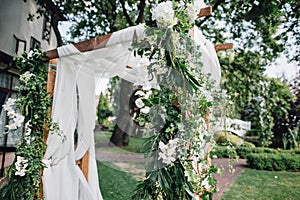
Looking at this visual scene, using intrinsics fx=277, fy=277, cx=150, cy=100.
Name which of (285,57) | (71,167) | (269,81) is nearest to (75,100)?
(71,167)

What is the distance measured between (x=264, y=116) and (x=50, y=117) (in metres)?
4.12

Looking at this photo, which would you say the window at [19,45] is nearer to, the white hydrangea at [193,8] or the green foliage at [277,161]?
the white hydrangea at [193,8]

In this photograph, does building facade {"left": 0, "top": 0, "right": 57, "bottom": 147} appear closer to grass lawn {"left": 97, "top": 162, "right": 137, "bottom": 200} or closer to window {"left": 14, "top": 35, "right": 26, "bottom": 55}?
window {"left": 14, "top": 35, "right": 26, "bottom": 55}

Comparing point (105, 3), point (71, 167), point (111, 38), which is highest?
point (105, 3)

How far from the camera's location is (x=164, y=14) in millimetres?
1671

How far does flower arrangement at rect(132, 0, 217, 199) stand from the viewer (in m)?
1.71

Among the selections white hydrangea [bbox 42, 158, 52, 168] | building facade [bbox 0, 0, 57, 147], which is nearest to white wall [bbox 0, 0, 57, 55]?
building facade [bbox 0, 0, 57, 147]

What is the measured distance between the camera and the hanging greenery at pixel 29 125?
Result: 2568 millimetres

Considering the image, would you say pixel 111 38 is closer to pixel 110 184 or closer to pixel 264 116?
pixel 110 184

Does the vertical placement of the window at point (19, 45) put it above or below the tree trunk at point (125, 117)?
above

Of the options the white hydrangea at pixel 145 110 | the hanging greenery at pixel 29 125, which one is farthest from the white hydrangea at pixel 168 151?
the hanging greenery at pixel 29 125

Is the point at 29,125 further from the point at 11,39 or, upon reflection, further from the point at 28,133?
the point at 11,39

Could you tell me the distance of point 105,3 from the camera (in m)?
6.46

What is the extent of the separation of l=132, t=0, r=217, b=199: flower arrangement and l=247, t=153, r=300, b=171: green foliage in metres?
5.76
